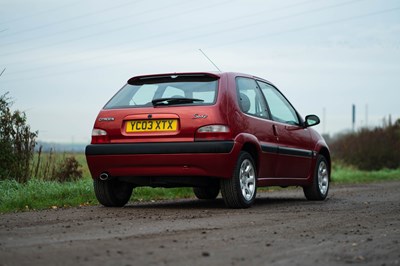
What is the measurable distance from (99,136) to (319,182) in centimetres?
420

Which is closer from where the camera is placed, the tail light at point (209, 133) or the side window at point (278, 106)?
the tail light at point (209, 133)

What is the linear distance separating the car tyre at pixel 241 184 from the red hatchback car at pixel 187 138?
0.01 metres

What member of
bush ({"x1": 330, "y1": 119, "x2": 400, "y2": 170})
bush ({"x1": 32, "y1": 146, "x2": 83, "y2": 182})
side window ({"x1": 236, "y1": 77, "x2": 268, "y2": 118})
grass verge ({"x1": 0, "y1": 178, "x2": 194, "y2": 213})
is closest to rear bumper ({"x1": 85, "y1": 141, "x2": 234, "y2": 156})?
side window ({"x1": 236, "y1": 77, "x2": 268, "y2": 118})

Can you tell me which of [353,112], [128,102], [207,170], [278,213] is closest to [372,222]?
[278,213]

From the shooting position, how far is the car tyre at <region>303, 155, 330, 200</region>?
1222 centimetres

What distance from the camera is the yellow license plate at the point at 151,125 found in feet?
30.8

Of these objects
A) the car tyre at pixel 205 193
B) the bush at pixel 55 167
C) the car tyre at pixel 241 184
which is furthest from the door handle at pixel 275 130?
the bush at pixel 55 167

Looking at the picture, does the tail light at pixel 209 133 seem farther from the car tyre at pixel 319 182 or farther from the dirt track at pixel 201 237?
the car tyre at pixel 319 182

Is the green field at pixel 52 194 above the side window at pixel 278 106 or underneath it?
underneath

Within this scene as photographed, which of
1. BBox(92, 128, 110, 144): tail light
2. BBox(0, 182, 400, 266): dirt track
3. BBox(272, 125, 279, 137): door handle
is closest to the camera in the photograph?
BBox(0, 182, 400, 266): dirt track

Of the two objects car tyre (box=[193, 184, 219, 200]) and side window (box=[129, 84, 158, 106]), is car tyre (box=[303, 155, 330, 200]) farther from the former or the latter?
side window (box=[129, 84, 158, 106])

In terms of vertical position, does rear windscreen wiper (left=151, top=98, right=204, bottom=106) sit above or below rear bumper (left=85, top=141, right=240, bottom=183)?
above

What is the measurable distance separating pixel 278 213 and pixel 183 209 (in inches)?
53.0

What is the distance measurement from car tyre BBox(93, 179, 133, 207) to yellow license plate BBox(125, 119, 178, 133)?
1027mm
